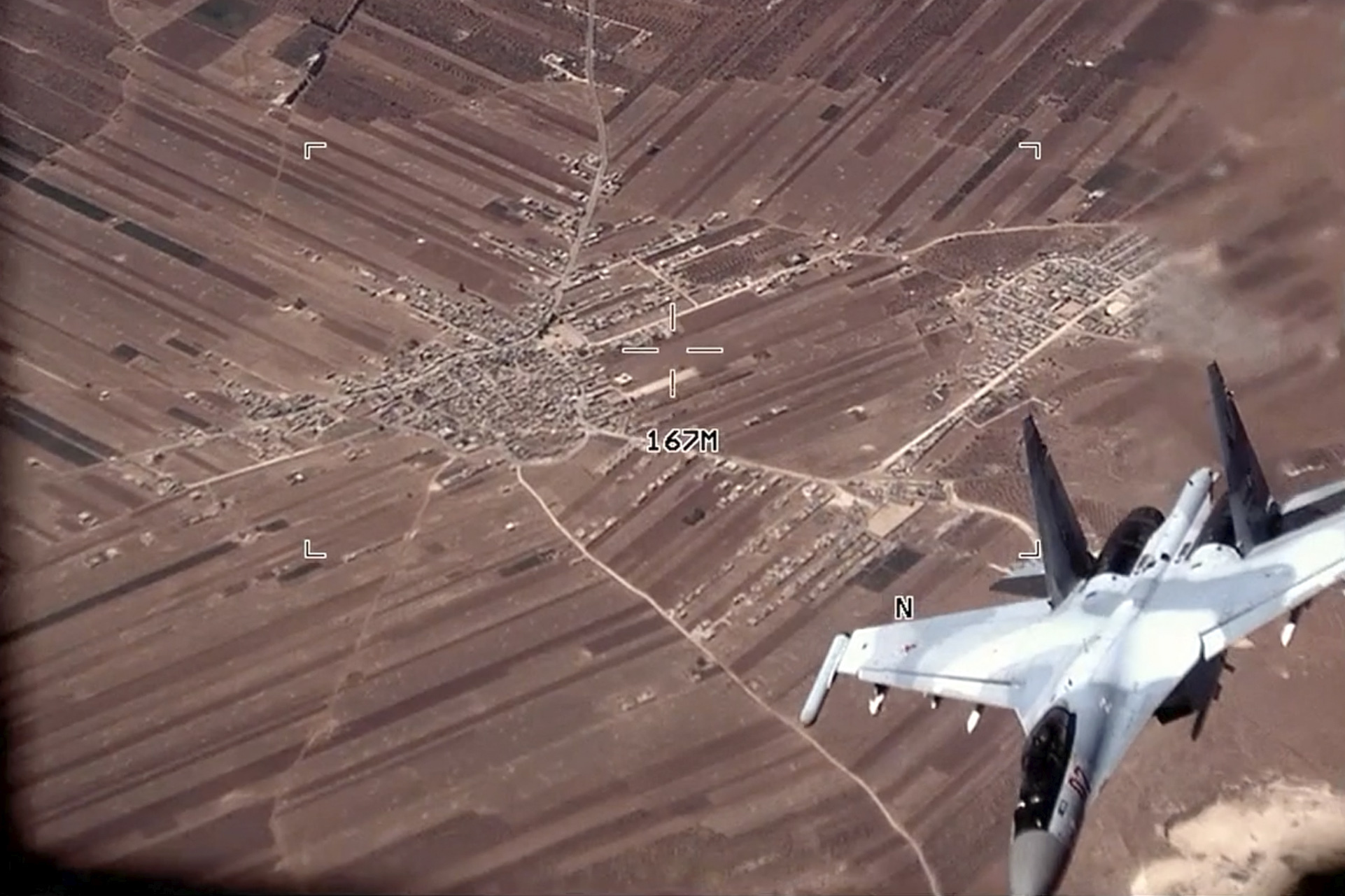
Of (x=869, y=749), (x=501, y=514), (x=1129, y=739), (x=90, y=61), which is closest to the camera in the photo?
(x=1129, y=739)

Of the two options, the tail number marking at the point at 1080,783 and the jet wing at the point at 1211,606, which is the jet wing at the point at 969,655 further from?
the tail number marking at the point at 1080,783

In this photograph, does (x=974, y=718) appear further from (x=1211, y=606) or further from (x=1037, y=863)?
(x=1037, y=863)

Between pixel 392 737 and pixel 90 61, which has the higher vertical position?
pixel 90 61

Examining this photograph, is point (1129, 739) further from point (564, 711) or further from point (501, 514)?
point (501, 514)

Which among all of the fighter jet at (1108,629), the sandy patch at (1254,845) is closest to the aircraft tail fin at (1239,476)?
the fighter jet at (1108,629)

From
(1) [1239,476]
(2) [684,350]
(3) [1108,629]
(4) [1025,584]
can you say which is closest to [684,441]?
(2) [684,350]

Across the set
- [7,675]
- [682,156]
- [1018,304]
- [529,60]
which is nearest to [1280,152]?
[1018,304]
